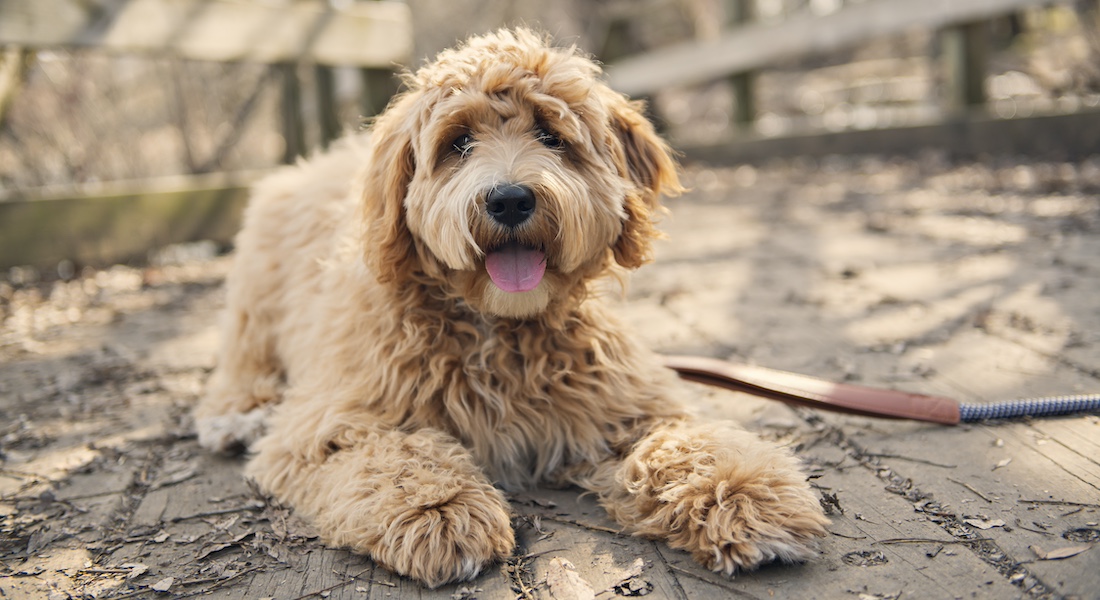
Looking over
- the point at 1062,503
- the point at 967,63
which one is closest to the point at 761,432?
the point at 1062,503

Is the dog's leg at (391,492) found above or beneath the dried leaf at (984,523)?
beneath

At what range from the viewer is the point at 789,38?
1052 cm

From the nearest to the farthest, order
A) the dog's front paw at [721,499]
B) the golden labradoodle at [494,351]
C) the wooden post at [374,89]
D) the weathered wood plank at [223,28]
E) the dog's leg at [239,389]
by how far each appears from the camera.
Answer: the dog's front paw at [721,499], the golden labradoodle at [494,351], the dog's leg at [239,389], the weathered wood plank at [223,28], the wooden post at [374,89]

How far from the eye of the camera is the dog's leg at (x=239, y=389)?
335 cm

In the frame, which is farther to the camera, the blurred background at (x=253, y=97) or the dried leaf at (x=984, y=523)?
the blurred background at (x=253, y=97)

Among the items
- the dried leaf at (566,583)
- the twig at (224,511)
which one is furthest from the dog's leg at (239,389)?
the dried leaf at (566,583)

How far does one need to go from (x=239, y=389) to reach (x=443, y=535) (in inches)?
72.0

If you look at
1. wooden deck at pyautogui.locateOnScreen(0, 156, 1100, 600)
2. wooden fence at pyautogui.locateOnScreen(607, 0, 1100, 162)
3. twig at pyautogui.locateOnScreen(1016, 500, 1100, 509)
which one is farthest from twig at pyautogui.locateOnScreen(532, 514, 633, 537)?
wooden fence at pyautogui.locateOnScreen(607, 0, 1100, 162)

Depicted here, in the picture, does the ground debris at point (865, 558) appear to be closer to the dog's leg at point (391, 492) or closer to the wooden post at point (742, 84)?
the dog's leg at point (391, 492)

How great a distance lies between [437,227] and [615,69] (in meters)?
11.7

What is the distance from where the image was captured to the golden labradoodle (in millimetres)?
2455

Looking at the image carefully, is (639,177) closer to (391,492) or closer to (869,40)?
(391,492)

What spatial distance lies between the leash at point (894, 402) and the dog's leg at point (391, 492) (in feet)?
3.80

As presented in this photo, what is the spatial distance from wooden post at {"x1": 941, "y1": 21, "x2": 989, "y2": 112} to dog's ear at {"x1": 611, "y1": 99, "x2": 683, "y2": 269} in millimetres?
7125
